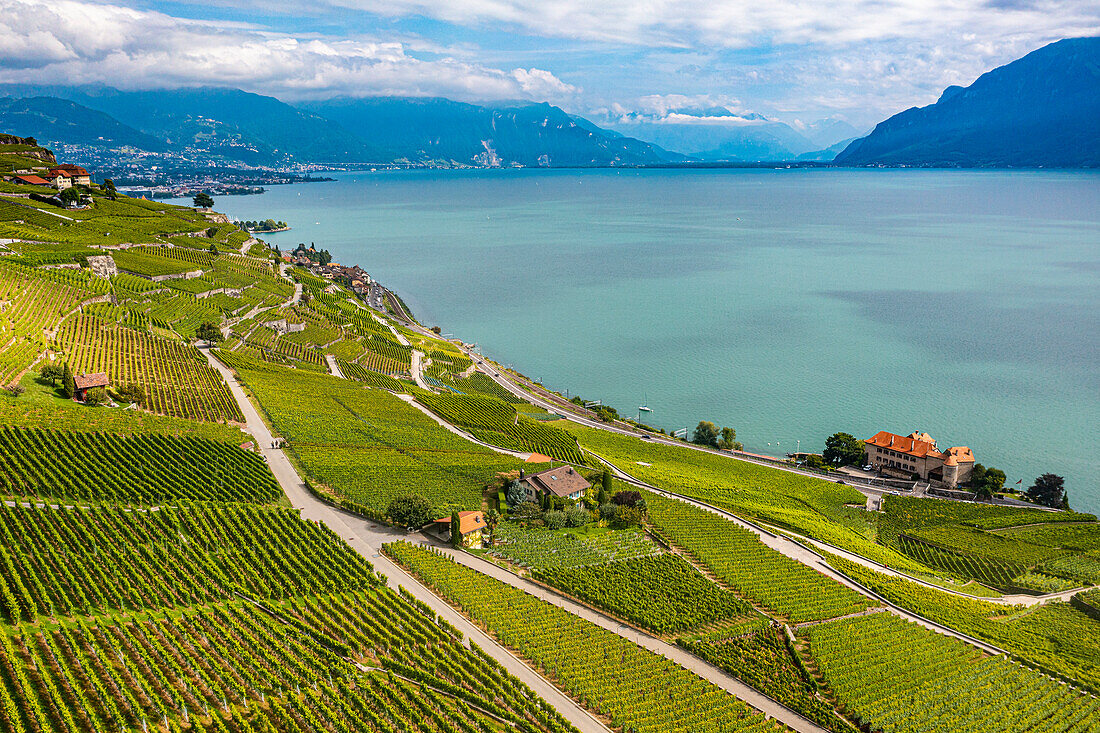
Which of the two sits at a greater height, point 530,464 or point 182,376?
point 182,376

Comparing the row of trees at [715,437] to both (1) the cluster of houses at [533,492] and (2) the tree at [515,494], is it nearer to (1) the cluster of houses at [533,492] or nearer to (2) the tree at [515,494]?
(1) the cluster of houses at [533,492]

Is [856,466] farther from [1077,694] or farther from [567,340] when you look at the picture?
[567,340]

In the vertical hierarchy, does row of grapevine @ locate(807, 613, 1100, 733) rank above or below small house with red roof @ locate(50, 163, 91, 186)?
below

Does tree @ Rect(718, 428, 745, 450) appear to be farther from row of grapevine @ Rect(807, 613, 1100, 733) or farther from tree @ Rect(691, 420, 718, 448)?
row of grapevine @ Rect(807, 613, 1100, 733)

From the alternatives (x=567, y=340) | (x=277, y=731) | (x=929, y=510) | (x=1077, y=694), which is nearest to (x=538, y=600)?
(x=277, y=731)

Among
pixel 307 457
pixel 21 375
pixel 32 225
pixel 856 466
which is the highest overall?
pixel 32 225

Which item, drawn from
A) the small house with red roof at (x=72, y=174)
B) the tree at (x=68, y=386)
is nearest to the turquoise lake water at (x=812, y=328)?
the tree at (x=68, y=386)

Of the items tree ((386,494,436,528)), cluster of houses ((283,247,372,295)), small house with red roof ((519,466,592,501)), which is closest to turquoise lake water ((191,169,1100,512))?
cluster of houses ((283,247,372,295))

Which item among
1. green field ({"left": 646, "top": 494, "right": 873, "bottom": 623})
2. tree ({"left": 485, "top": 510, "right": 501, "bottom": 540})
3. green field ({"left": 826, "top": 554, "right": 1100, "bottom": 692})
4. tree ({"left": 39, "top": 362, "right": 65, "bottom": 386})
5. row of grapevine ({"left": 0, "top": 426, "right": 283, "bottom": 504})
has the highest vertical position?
tree ({"left": 39, "top": 362, "right": 65, "bottom": 386})
